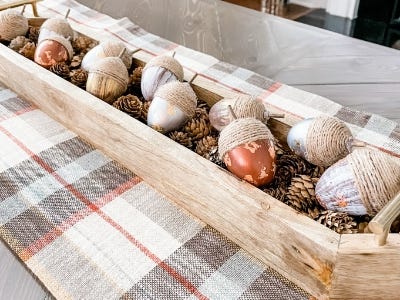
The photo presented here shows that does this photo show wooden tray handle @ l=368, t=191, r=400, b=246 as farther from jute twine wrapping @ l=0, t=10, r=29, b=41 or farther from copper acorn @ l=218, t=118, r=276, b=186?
jute twine wrapping @ l=0, t=10, r=29, b=41

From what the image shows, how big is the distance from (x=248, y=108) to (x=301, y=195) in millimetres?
137

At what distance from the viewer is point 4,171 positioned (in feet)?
2.01

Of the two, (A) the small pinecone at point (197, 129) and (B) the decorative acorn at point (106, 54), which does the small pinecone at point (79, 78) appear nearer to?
(B) the decorative acorn at point (106, 54)

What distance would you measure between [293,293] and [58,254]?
27 cm

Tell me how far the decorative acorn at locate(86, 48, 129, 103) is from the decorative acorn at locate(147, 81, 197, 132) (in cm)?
8

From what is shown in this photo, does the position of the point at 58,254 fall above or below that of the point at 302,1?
above

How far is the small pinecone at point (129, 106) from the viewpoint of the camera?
0.61 meters

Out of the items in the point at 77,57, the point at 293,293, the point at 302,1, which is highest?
the point at 77,57

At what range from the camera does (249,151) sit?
475 mm

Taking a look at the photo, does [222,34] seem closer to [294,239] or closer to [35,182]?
[35,182]

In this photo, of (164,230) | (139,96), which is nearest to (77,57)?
(139,96)

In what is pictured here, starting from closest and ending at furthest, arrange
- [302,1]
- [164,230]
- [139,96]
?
[164,230] < [139,96] < [302,1]

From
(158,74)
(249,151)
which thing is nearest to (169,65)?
(158,74)

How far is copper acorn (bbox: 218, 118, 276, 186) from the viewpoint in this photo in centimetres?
47
